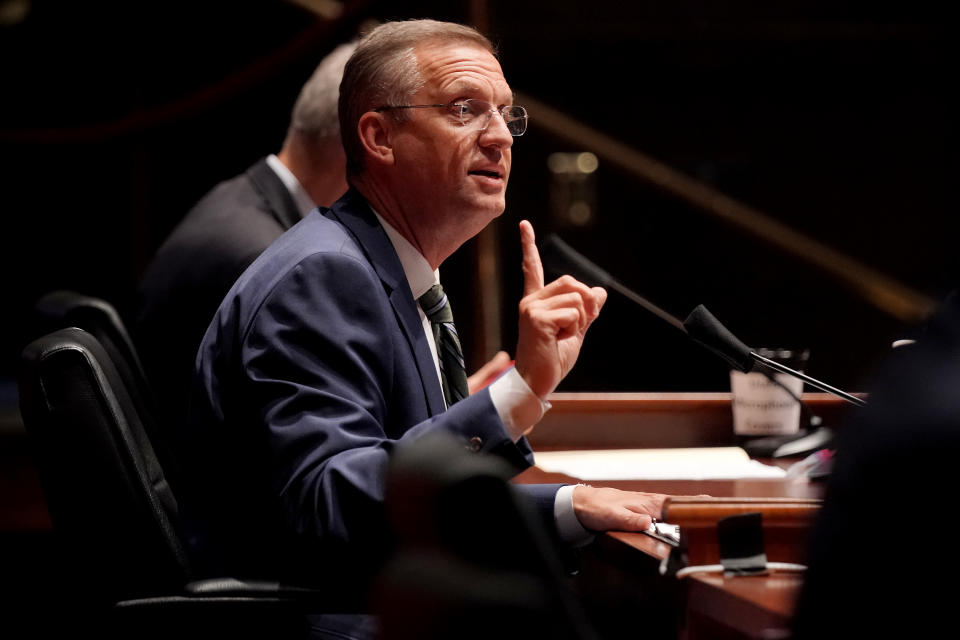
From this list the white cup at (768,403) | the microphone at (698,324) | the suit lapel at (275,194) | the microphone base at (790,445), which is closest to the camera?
the microphone at (698,324)

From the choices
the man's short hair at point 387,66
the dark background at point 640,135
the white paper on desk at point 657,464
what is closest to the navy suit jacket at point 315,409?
the man's short hair at point 387,66

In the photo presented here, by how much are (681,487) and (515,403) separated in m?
0.46

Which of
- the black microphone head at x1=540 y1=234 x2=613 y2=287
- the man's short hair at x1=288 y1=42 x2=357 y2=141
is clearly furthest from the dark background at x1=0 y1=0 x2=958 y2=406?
the black microphone head at x1=540 y1=234 x2=613 y2=287

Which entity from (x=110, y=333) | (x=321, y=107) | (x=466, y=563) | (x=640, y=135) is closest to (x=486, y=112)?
(x=110, y=333)

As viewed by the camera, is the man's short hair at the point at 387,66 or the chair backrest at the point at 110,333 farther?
the chair backrest at the point at 110,333

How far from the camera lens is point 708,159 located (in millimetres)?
3982

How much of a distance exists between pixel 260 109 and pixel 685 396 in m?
2.01

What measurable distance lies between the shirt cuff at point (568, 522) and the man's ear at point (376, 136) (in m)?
0.53

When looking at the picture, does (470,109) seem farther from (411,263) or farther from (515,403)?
(515,403)

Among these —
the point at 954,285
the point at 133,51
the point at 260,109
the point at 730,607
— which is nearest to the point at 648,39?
the point at 260,109

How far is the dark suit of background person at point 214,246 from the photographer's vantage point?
238cm

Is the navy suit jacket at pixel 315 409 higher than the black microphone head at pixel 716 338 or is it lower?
lower

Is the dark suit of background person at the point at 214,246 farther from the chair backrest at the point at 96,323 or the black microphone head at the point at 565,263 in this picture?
the black microphone head at the point at 565,263

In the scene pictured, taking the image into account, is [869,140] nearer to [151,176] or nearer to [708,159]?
[708,159]
